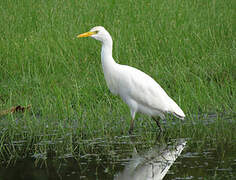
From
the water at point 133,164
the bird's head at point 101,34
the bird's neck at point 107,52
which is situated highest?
→ the bird's head at point 101,34

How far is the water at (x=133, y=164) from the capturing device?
4848mm

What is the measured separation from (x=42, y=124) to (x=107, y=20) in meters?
4.84

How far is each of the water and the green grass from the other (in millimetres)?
436

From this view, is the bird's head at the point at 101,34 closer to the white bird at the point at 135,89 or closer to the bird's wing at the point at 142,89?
the white bird at the point at 135,89

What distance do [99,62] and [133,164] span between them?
468 centimetres

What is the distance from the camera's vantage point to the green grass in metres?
6.88

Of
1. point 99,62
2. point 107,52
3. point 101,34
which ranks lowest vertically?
point 99,62

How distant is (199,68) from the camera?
28.8 feet

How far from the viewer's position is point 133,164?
206 inches

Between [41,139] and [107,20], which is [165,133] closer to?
[41,139]

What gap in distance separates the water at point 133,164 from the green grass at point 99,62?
44 cm

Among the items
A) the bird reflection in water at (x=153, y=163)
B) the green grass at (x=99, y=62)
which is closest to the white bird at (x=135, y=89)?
the green grass at (x=99, y=62)

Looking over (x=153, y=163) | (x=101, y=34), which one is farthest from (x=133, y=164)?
(x=101, y=34)

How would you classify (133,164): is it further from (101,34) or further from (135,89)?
(101,34)
